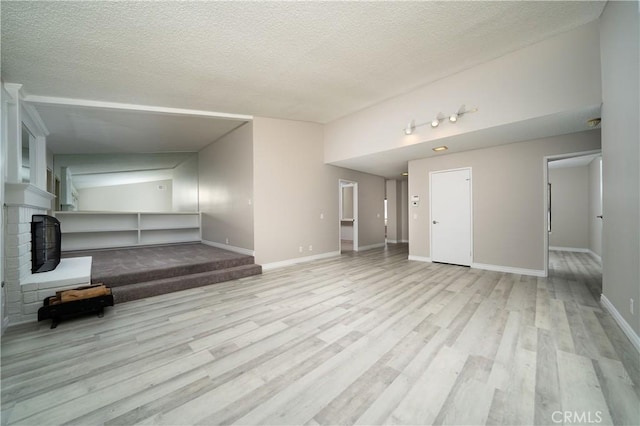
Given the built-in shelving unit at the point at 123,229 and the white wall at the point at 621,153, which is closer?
the white wall at the point at 621,153

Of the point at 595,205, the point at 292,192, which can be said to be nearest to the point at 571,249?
the point at 595,205

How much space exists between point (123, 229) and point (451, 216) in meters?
7.71

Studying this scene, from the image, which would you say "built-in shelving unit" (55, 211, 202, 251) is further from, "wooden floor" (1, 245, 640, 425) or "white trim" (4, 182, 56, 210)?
"wooden floor" (1, 245, 640, 425)

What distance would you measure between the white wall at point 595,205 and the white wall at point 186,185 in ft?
35.6

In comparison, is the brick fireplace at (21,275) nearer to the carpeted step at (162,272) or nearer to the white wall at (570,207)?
the carpeted step at (162,272)

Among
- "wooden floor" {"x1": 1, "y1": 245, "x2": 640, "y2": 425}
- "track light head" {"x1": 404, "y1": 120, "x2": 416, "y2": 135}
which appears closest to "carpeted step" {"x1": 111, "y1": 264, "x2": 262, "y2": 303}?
"wooden floor" {"x1": 1, "y1": 245, "x2": 640, "y2": 425}

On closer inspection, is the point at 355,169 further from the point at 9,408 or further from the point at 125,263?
the point at 9,408

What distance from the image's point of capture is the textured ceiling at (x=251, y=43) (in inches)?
92.7

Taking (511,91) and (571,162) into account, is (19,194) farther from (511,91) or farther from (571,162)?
(571,162)

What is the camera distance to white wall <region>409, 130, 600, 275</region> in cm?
423

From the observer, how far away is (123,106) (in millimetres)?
4113

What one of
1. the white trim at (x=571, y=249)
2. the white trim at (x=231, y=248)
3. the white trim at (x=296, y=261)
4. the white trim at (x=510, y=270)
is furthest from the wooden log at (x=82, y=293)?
the white trim at (x=571, y=249)

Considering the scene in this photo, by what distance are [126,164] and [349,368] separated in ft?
32.3
